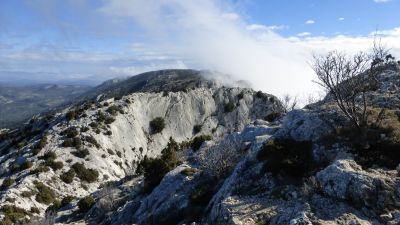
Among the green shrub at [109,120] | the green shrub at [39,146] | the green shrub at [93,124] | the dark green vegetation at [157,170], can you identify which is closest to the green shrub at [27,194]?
the green shrub at [39,146]

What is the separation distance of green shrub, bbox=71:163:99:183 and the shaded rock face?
62cm

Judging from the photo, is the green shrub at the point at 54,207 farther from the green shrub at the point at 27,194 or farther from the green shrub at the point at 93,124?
the green shrub at the point at 93,124

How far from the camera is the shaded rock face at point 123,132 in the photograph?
49062mm

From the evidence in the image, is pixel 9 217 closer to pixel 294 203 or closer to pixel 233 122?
pixel 294 203

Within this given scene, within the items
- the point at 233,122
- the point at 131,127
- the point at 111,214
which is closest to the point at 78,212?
the point at 111,214

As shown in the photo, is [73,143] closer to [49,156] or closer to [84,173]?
[49,156]

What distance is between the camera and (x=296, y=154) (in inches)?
902

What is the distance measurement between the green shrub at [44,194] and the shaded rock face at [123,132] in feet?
1.79

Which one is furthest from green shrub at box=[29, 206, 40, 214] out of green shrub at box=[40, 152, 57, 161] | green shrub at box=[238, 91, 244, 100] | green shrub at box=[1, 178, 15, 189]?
green shrub at box=[238, 91, 244, 100]

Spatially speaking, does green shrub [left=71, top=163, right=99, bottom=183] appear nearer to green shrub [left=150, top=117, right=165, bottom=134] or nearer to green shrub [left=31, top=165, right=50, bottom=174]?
green shrub [left=31, top=165, right=50, bottom=174]

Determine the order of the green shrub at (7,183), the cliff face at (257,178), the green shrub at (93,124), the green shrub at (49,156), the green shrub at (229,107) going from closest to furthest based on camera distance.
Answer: the cliff face at (257,178)
the green shrub at (7,183)
the green shrub at (49,156)
the green shrub at (93,124)
the green shrub at (229,107)

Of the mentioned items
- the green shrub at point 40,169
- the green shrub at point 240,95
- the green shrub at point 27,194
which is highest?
the green shrub at point 240,95

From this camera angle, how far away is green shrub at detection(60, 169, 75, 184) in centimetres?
4988

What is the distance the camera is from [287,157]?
2275 centimetres
